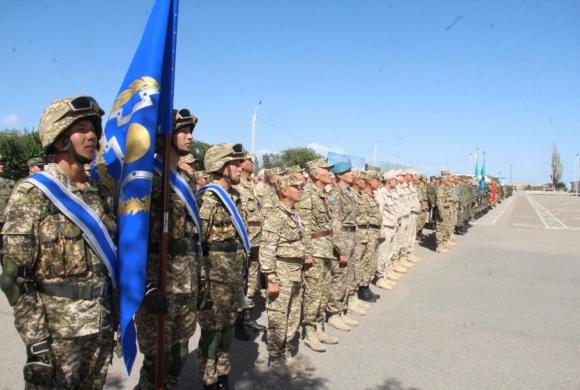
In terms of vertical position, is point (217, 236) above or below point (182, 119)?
below

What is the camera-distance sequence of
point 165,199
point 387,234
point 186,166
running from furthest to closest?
point 387,234
point 186,166
point 165,199

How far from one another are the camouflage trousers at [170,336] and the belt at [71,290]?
0.61 metres

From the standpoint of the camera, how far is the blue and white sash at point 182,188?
116 inches

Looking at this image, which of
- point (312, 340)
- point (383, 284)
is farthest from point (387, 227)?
point (312, 340)

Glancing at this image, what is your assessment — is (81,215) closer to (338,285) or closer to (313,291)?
(313,291)

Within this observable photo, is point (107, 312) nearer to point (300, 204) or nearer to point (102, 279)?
point (102, 279)

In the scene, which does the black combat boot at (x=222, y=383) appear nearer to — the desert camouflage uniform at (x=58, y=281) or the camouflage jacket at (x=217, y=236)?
the camouflage jacket at (x=217, y=236)

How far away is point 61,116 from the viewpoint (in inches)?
90.7

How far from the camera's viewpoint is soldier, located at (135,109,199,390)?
291 centimetres

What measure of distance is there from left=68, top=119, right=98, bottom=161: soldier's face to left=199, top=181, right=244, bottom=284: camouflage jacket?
1.21 metres

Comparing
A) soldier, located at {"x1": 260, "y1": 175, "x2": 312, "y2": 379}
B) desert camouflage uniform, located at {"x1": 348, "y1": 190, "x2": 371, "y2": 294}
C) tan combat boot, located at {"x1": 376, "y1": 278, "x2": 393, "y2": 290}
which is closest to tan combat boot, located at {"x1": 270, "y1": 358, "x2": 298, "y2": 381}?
soldier, located at {"x1": 260, "y1": 175, "x2": 312, "y2": 379}

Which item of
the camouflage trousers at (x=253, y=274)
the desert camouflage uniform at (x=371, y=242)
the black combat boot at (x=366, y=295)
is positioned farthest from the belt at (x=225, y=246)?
the black combat boot at (x=366, y=295)

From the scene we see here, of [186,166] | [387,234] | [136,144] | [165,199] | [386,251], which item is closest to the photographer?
[136,144]

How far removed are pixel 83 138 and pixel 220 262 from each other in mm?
1524
